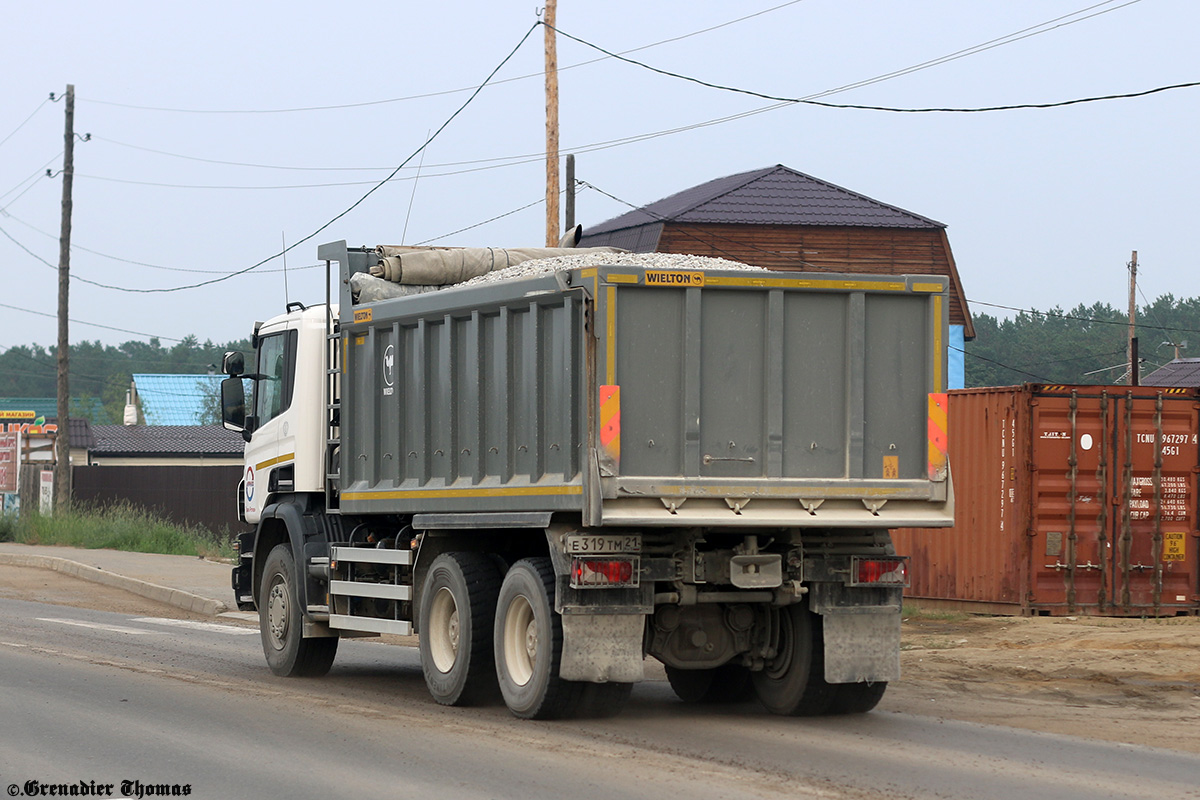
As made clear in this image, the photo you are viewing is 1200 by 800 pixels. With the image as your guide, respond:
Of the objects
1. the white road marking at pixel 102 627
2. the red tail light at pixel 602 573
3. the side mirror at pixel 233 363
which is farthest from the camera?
the white road marking at pixel 102 627

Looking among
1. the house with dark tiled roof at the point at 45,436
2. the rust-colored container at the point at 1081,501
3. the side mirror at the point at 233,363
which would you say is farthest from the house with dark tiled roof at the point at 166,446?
the side mirror at the point at 233,363

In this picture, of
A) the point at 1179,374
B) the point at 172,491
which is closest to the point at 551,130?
the point at 172,491

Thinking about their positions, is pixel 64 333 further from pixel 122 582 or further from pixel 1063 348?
pixel 1063 348

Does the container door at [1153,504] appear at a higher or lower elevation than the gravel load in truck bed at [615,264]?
lower

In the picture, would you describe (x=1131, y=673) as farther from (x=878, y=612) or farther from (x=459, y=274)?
(x=459, y=274)

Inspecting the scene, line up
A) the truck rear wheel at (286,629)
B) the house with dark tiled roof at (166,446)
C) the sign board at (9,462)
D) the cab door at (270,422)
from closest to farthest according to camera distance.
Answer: the truck rear wheel at (286,629), the cab door at (270,422), the sign board at (9,462), the house with dark tiled roof at (166,446)

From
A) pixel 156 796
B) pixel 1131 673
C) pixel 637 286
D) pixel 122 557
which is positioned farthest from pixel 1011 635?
pixel 122 557

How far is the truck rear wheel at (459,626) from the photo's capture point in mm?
10961

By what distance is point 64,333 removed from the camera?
38.3 m

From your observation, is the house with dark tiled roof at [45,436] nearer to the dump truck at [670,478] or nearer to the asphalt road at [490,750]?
the asphalt road at [490,750]

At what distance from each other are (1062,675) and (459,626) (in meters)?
5.61

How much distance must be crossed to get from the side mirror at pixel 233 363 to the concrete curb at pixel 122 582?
24.4ft

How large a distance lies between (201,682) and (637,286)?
5.30 metres

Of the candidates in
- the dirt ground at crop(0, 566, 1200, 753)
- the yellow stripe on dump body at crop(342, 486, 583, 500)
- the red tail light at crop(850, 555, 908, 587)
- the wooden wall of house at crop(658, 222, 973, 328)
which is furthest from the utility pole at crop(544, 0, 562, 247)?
the wooden wall of house at crop(658, 222, 973, 328)
